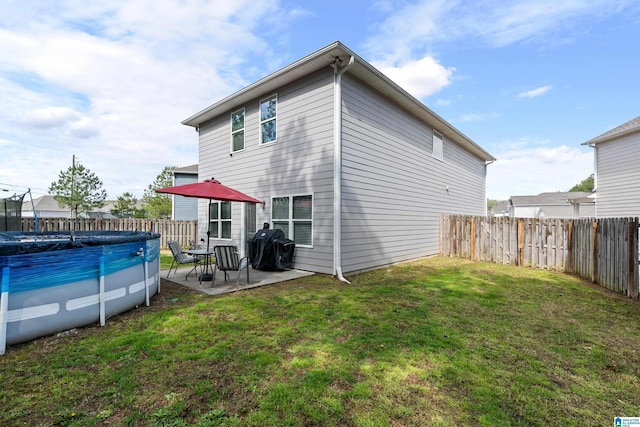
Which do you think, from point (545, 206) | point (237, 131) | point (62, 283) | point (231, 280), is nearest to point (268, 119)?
point (237, 131)

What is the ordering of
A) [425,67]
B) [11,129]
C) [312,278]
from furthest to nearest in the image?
[11,129] → [425,67] → [312,278]

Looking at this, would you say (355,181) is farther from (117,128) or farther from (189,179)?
(117,128)

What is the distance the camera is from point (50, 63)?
7578 mm

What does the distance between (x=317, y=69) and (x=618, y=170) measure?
1508cm

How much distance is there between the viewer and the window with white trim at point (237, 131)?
938 centimetres

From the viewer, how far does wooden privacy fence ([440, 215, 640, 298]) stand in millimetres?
5562

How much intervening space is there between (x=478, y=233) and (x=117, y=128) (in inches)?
877

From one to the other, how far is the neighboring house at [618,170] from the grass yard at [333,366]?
11486mm

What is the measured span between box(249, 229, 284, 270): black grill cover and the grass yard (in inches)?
104

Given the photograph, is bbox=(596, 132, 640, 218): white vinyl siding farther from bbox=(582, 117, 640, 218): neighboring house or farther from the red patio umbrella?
the red patio umbrella

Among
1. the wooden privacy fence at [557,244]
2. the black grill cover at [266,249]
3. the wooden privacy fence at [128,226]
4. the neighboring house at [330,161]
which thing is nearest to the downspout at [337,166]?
the neighboring house at [330,161]

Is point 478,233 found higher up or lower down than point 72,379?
higher up

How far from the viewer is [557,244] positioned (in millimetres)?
8070

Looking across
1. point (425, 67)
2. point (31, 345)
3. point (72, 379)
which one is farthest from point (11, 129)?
point (425, 67)
